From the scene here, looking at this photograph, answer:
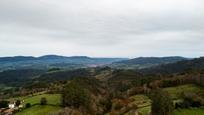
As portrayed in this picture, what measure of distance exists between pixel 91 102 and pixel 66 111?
23484 mm

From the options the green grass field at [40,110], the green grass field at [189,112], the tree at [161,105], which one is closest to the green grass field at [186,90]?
the green grass field at [189,112]

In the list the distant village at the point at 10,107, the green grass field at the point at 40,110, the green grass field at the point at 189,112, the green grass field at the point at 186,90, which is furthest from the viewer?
the green grass field at the point at 186,90

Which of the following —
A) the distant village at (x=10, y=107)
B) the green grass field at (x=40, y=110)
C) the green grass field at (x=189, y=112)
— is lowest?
the distant village at (x=10, y=107)

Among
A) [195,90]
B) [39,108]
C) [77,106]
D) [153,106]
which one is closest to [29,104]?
[39,108]

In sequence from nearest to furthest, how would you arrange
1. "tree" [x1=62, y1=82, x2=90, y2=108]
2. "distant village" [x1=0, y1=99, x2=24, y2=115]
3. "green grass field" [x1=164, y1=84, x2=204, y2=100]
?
"tree" [x1=62, y1=82, x2=90, y2=108]
"distant village" [x1=0, y1=99, x2=24, y2=115]
"green grass field" [x1=164, y1=84, x2=204, y2=100]

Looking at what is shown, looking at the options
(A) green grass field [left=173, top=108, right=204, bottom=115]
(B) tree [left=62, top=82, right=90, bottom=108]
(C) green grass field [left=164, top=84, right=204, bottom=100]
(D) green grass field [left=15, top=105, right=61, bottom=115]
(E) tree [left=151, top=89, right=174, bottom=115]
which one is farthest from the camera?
(C) green grass field [left=164, top=84, right=204, bottom=100]

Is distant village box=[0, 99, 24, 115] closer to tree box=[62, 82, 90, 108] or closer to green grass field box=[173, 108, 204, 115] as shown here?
tree box=[62, 82, 90, 108]

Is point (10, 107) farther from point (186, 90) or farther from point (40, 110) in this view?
point (186, 90)

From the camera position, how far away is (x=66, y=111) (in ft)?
383

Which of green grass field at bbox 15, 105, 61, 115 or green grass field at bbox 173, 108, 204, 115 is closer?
green grass field at bbox 173, 108, 204, 115

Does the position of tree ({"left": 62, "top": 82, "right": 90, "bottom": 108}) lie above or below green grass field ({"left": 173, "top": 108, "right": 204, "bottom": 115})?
above

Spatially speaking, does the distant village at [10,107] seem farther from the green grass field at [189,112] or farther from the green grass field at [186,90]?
the green grass field at [186,90]

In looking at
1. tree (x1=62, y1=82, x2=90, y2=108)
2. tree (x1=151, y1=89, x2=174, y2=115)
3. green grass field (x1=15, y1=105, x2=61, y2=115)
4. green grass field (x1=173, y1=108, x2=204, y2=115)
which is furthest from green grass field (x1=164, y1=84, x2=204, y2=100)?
green grass field (x1=15, y1=105, x2=61, y2=115)

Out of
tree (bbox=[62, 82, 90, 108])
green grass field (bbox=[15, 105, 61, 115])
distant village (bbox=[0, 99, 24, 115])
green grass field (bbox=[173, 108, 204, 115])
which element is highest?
tree (bbox=[62, 82, 90, 108])
